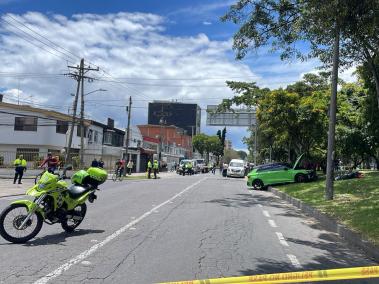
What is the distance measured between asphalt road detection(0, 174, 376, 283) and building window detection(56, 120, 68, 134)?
38.3 m

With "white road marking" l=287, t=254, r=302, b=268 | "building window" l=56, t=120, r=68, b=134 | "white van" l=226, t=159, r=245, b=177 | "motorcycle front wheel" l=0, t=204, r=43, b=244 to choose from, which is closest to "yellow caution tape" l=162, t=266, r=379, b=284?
"white road marking" l=287, t=254, r=302, b=268

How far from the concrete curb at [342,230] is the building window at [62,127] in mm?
36226

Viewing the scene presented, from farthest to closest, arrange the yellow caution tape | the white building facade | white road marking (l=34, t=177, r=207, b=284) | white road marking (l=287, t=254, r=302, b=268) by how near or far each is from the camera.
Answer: the white building facade < white road marking (l=287, t=254, r=302, b=268) < white road marking (l=34, t=177, r=207, b=284) < the yellow caution tape

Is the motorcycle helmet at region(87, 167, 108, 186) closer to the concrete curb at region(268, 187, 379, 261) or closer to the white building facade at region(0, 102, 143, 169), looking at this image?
the concrete curb at region(268, 187, 379, 261)

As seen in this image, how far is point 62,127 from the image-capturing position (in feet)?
170

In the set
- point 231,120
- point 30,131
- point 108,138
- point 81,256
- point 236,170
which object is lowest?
point 81,256

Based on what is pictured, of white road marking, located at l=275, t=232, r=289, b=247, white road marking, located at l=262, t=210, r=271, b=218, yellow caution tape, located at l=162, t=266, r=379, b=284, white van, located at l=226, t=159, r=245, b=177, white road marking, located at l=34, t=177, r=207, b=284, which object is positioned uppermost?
white van, located at l=226, t=159, r=245, b=177

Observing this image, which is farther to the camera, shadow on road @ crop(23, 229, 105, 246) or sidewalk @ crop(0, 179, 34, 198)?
sidewalk @ crop(0, 179, 34, 198)

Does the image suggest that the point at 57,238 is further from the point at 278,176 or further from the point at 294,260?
the point at 278,176

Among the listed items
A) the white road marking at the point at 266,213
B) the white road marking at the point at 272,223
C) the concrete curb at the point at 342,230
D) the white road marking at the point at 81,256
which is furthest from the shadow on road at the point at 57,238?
the white road marking at the point at 266,213

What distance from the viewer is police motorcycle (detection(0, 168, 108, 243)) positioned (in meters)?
8.57

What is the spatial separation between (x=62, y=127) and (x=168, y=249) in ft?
149

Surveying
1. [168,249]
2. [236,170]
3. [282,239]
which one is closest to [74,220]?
[168,249]

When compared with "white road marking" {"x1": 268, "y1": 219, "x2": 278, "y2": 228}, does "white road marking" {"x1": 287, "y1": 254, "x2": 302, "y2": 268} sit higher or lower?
lower
